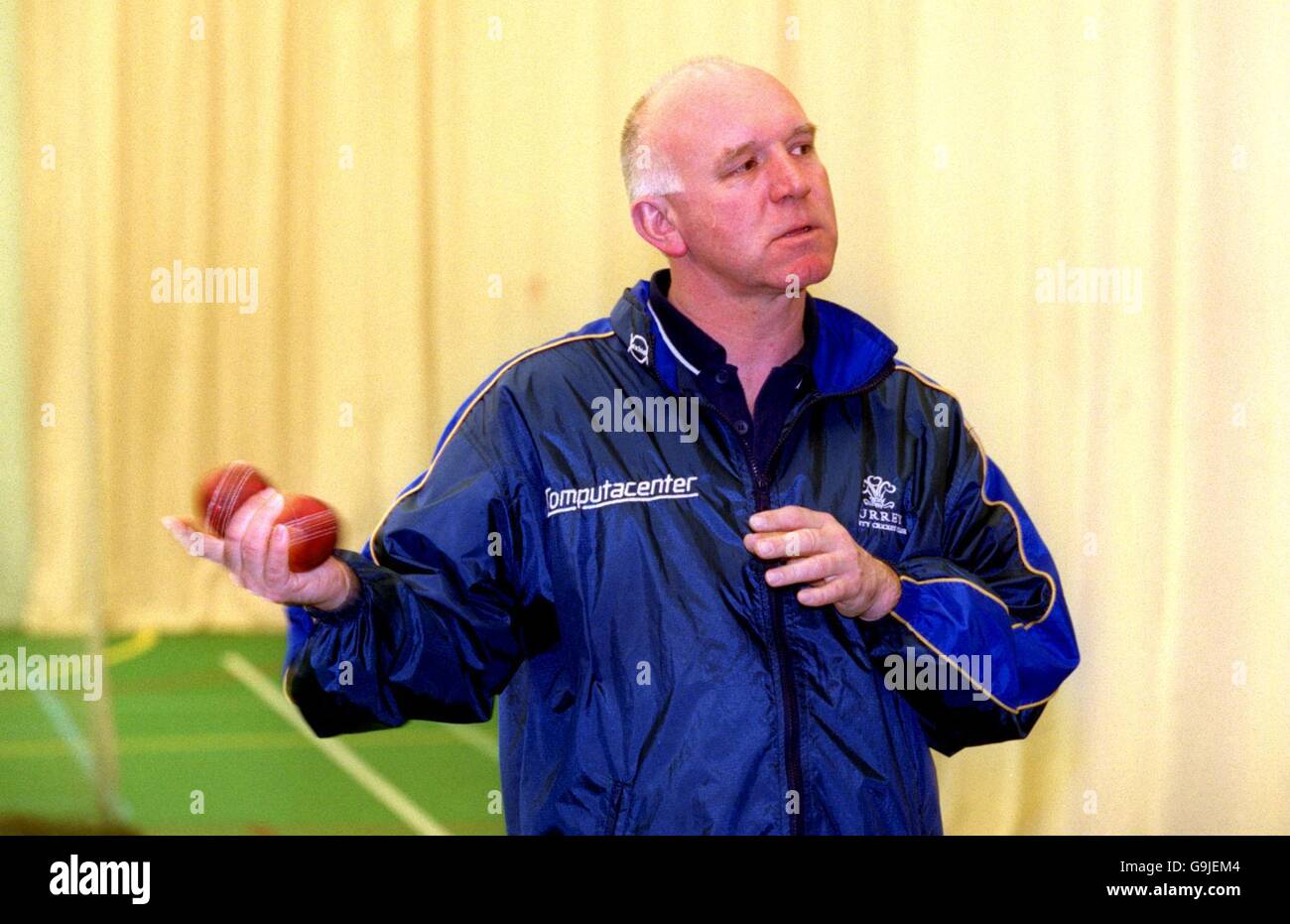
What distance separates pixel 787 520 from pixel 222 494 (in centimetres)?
64

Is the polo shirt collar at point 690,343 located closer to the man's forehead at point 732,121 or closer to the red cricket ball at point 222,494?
the man's forehead at point 732,121

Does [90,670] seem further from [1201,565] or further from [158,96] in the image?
[1201,565]

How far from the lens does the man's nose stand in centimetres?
191

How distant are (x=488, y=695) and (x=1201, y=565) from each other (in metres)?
1.94

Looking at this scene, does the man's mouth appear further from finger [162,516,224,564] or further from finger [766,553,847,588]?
finger [162,516,224,564]


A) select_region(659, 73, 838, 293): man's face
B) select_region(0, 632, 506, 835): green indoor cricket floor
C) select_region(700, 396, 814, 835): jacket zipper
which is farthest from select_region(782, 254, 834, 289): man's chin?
select_region(0, 632, 506, 835): green indoor cricket floor

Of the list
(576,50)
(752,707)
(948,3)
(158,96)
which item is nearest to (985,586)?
(752,707)

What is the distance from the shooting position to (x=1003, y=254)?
10.5 ft

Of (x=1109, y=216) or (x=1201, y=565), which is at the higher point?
(x=1109, y=216)

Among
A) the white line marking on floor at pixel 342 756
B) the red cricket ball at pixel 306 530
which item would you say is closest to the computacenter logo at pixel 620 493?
the red cricket ball at pixel 306 530

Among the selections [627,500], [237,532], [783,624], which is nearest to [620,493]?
[627,500]

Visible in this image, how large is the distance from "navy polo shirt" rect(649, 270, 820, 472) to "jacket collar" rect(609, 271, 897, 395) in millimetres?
14
